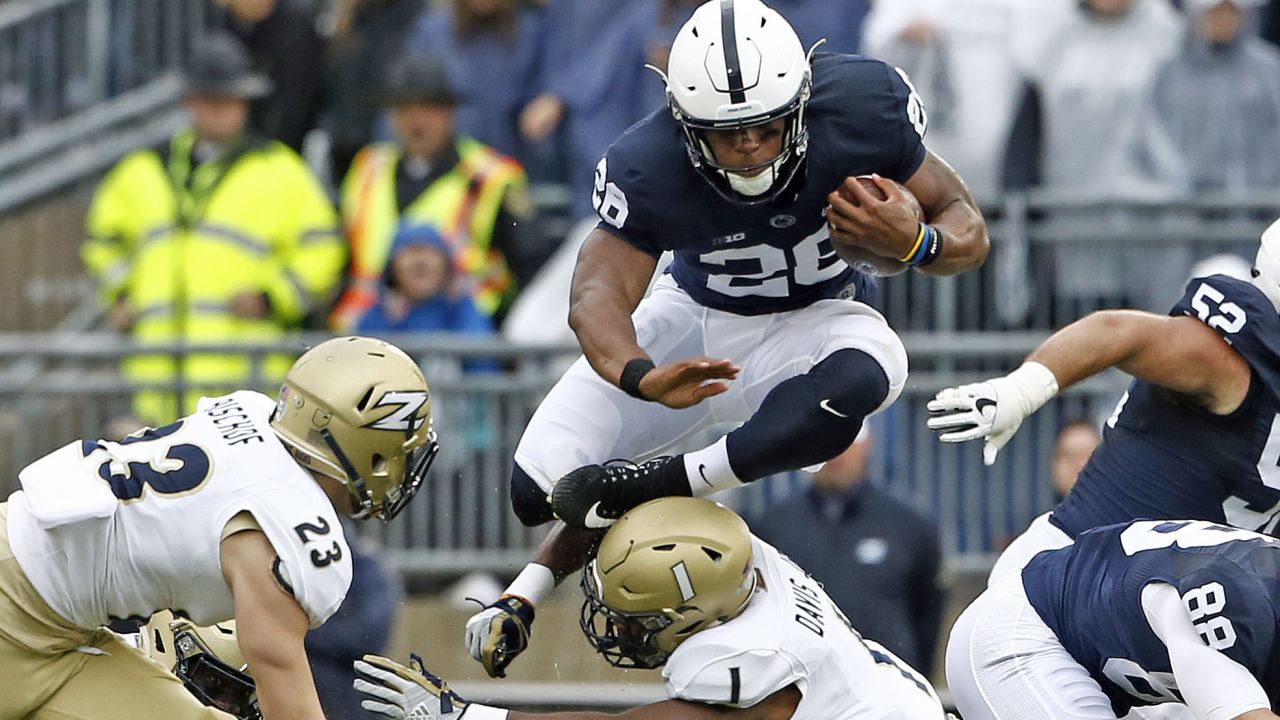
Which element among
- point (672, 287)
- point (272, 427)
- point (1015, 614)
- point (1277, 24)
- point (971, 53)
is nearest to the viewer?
point (272, 427)

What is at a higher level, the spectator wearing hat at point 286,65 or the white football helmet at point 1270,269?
the white football helmet at point 1270,269

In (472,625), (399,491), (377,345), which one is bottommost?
(472,625)

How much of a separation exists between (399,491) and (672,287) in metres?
1.25

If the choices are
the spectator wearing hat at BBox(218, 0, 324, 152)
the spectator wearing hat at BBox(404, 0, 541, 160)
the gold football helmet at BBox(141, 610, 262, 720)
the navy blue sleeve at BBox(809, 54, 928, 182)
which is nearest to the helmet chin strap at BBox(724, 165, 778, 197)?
the navy blue sleeve at BBox(809, 54, 928, 182)

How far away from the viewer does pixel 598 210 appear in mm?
6301

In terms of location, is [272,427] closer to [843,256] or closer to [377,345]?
[377,345]

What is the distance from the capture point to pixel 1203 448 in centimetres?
620

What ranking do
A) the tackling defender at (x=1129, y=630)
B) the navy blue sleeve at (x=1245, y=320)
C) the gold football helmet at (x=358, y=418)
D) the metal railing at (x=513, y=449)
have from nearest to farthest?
the tackling defender at (x=1129, y=630)
the gold football helmet at (x=358, y=418)
the navy blue sleeve at (x=1245, y=320)
the metal railing at (x=513, y=449)

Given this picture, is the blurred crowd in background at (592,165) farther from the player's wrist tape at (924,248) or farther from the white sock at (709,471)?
the player's wrist tape at (924,248)

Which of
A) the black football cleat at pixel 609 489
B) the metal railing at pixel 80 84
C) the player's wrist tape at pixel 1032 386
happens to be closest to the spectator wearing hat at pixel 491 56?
the metal railing at pixel 80 84

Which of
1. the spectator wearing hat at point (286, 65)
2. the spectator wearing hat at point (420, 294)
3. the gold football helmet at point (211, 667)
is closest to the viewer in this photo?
the gold football helmet at point (211, 667)

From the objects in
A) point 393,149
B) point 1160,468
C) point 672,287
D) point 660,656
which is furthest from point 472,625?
point 393,149

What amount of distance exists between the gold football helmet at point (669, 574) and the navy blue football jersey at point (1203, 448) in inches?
46.4

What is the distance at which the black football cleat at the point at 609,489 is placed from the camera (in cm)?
621
